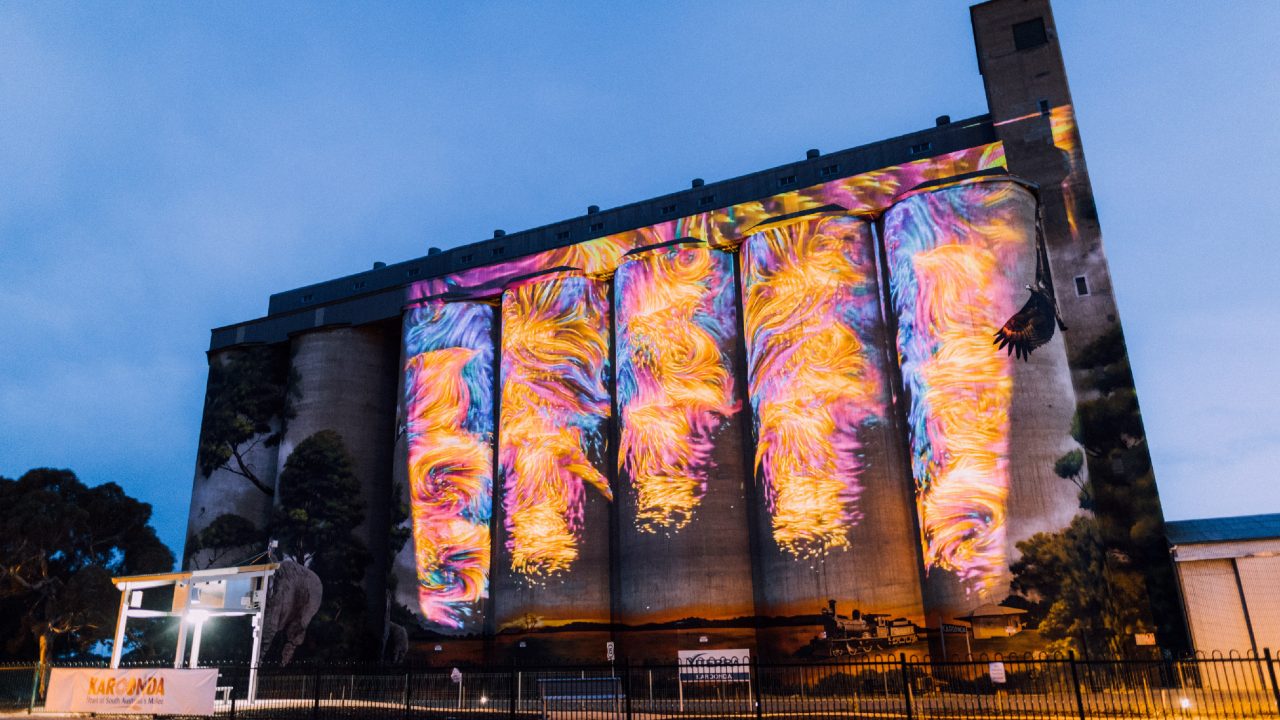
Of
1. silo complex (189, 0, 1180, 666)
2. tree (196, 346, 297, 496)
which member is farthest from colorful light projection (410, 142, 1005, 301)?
tree (196, 346, 297, 496)

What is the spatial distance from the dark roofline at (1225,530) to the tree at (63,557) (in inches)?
2034

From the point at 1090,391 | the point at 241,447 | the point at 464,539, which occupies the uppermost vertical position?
the point at 241,447

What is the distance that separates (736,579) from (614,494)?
8.01m

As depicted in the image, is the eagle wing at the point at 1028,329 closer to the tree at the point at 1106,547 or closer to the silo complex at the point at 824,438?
the tree at the point at 1106,547

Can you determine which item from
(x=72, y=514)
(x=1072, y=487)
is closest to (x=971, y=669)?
(x=1072, y=487)

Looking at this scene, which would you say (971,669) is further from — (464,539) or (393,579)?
(393,579)

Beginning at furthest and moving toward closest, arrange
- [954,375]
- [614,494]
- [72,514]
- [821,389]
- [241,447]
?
1. [241,447]
2. [72,514]
3. [614,494]
4. [821,389]
5. [954,375]

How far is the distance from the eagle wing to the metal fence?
12.6 m

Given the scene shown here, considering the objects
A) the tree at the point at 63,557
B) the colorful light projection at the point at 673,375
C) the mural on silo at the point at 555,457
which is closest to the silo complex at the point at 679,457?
the colorful light projection at the point at 673,375

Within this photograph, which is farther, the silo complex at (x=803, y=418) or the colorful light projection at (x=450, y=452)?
the colorful light projection at (x=450, y=452)

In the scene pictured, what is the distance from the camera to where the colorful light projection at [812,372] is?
39.9 m

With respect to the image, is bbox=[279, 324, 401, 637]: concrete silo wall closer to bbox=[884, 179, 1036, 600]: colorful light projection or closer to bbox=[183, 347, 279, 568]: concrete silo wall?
bbox=[183, 347, 279, 568]: concrete silo wall

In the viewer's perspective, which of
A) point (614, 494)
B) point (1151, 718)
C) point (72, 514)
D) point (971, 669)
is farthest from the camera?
point (72, 514)

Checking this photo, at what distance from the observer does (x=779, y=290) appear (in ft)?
143
